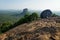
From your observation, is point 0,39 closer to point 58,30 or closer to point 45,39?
point 45,39

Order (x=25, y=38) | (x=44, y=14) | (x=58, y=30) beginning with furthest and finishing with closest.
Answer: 1. (x=44, y=14)
2. (x=58, y=30)
3. (x=25, y=38)

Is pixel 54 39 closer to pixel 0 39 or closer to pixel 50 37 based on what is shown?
pixel 50 37

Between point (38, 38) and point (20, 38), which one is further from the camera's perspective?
point (20, 38)

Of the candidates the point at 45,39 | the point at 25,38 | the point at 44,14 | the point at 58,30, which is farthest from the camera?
the point at 44,14

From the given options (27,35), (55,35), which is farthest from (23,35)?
(55,35)

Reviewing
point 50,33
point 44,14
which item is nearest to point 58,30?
point 50,33

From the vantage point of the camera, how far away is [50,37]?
684 inches

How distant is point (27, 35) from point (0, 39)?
383 centimetres

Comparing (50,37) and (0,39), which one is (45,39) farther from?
(0,39)

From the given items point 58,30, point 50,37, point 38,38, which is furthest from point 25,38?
point 58,30

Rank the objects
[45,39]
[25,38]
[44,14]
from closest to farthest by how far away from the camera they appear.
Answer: [45,39], [25,38], [44,14]

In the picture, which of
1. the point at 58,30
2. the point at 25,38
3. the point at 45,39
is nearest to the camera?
the point at 45,39

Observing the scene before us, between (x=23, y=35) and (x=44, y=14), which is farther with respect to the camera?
(x=44, y=14)

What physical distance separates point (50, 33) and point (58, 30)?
61.7 inches
